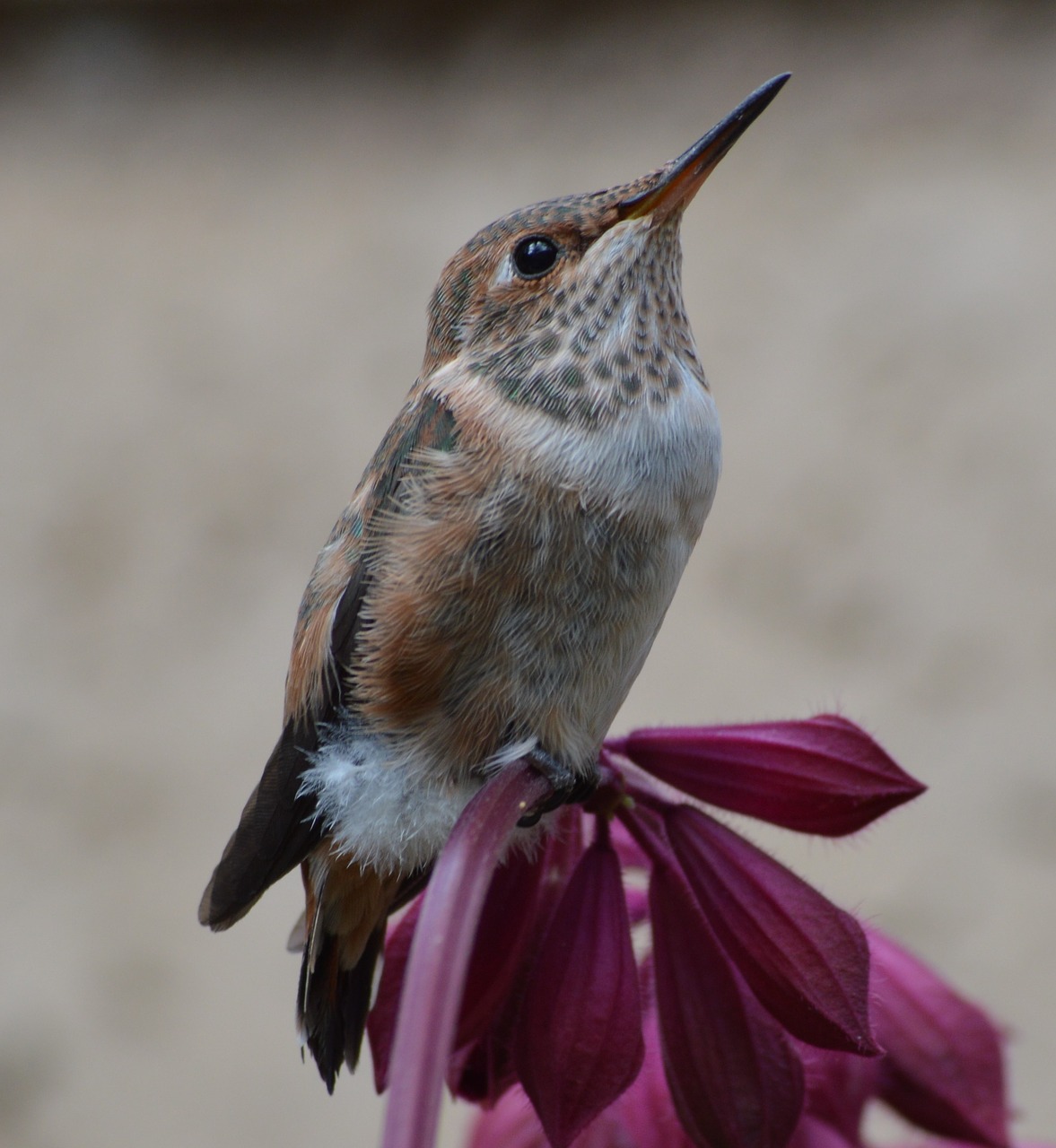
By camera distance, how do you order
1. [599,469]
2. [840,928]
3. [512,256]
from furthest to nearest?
[512,256]
[599,469]
[840,928]

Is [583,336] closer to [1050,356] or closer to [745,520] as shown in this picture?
[745,520]

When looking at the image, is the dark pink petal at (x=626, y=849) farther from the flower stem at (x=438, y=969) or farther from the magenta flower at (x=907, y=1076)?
the flower stem at (x=438, y=969)

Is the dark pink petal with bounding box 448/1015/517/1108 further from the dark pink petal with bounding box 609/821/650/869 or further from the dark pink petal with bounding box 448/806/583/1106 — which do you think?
the dark pink petal with bounding box 609/821/650/869

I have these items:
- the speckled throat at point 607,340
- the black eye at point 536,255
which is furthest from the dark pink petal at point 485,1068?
the black eye at point 536,255

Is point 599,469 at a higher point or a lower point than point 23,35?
lower

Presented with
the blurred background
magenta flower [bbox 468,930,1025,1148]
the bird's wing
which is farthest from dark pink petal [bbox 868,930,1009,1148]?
the blurred background

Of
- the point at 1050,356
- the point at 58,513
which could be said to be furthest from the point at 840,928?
the point at 58,513
